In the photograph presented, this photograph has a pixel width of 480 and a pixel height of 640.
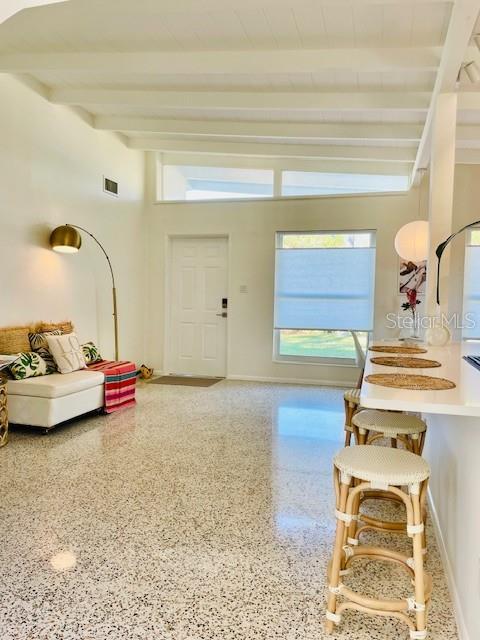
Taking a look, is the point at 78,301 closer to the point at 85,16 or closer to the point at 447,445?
the point at 85,16

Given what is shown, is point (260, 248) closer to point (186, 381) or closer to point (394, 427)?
point (186, 381)

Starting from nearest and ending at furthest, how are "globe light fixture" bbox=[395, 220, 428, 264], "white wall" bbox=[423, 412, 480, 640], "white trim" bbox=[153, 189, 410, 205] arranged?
"white wall" bbox=[423, 412, 480, 640] < "globe light fixture" bbox=[395, 220, 428, 264] < "white trim" bbox=[153, 189, 410, 205]

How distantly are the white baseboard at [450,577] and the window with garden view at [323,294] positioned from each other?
3.43 meters

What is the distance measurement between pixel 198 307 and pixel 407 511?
506 cm

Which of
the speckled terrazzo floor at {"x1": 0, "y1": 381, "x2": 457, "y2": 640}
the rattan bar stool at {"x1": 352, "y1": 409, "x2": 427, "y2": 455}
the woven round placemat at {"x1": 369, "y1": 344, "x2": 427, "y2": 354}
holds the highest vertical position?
the woven round placemat at {"x1": 369, "y1": 344, "x2": 427, "y2": 354}

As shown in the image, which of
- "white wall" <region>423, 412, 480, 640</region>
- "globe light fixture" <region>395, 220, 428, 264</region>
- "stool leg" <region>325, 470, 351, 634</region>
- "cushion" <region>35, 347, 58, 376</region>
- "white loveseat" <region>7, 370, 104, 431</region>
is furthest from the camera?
"cushion" <region>35, 347, 58, 376</region>

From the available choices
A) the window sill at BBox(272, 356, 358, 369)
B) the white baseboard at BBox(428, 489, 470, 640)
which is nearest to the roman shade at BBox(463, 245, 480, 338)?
the window sill at BBox(272, 356, 358, 369)

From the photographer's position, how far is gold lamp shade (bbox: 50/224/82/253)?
4.37 meters

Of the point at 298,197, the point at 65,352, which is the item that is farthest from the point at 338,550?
the point at 298,197

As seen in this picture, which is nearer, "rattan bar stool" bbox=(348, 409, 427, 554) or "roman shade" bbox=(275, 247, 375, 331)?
"rattan bar stool" bbox=(348, 409, 427, 554)

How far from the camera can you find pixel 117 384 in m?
4.47

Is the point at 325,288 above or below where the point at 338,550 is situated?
above

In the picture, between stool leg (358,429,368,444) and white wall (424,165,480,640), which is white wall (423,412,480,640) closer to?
white wall (424,165,480,640)

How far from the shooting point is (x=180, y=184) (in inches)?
253
